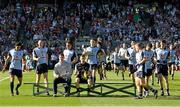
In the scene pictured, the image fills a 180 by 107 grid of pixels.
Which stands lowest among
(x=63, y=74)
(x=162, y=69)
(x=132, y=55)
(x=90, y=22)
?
(x=63, y=74)

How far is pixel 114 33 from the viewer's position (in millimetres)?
56344

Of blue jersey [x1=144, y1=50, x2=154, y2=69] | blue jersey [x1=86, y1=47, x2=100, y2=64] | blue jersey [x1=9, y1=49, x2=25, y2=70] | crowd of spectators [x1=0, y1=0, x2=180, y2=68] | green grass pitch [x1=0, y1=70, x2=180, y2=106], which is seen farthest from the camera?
crowd of spectators [x1=0, y1=0, x2=180, y2=68]

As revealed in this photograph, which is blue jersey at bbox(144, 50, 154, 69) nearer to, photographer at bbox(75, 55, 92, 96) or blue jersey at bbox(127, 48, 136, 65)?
→ photographer at bbox(75, 55, 92, 96)

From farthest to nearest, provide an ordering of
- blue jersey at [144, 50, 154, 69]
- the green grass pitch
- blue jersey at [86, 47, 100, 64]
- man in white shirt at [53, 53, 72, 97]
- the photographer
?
blue jersey at [86, 47, 100, 64]
the photographer
man in white shirt at [53, 53, 72, 97]
blue jersey at [144, 50, 154, 69]
the green grass pitch

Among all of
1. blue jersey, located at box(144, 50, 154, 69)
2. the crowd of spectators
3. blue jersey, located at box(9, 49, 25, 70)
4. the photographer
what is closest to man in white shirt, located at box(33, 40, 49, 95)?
blue jersey, located at box(9, 49, 25, 70)

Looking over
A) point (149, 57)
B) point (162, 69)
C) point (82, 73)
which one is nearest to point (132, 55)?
point (162, 69)

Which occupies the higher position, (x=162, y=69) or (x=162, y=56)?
(x=162, y=56)

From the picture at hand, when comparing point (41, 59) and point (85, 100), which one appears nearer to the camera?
point (85, 100)

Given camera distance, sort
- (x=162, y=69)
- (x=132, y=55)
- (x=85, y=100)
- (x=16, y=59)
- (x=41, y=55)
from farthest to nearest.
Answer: (x=132, y=55) < (x=41, y=55) < (x=16, y=59) < (x=162, y=69) < (x=85, y=100)

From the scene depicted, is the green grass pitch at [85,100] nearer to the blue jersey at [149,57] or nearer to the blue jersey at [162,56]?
the blue jersey at [149,57]

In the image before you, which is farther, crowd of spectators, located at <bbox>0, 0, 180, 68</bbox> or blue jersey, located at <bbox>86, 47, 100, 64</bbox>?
crowd of spectators, located at <bbox>0, 0, 180, 68</bbox>

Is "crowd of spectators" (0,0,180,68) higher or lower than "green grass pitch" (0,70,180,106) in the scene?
higher

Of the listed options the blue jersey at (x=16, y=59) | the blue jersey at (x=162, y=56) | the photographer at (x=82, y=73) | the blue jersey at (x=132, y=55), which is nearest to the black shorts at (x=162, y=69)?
the blue jersey at (x=162, y=56)

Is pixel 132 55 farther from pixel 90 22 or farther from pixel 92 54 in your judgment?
pixel 90 22
